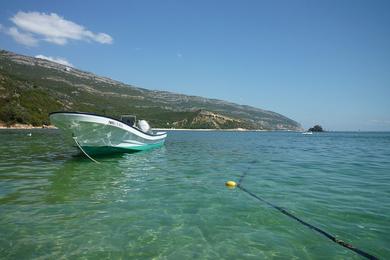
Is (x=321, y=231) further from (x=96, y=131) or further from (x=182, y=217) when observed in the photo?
(x=96, y=131)

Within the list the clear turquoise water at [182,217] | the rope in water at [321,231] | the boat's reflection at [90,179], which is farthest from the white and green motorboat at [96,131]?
the rope in water at [321,231]

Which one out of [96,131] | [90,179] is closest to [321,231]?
[90,179]

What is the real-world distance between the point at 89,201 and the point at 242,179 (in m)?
7.82

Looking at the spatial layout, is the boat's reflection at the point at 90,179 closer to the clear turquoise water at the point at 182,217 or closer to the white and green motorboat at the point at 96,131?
the clear turquoise water at the point at 182,217

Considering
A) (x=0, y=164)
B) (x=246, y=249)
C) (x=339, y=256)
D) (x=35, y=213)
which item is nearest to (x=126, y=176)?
(x=35, y=213)

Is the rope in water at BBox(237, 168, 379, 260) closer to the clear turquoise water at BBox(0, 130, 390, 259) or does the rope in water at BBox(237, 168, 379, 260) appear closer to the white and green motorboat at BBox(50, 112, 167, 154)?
the clear turquoise water at BBox(0, 130, 390, 259)

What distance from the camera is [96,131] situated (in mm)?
21859

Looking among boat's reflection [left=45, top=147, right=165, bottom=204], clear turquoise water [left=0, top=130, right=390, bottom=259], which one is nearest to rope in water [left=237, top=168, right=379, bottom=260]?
clear turquoise water [left=0, top=130, right=390, bottom=259]

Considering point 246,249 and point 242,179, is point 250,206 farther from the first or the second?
point 242,179

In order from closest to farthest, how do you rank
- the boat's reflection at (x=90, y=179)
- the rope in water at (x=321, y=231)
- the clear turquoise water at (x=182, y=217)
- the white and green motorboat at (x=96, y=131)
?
the rope in water at (x=321, y=231) < the clear turquoise water at (x=182, y=217) < the boat's reflection at (x=90, y=179) < the white and green motorboat at (x=96, y=131)

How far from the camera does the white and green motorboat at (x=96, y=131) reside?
20620 mm

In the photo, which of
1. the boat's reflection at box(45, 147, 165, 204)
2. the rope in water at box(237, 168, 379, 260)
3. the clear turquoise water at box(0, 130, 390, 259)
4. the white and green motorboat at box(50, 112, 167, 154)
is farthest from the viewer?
the white and green motorboat at box(50, 112, 167, 154)

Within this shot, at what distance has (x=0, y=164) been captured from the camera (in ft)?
63.9

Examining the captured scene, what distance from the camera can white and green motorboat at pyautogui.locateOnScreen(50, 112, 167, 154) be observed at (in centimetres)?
2062
